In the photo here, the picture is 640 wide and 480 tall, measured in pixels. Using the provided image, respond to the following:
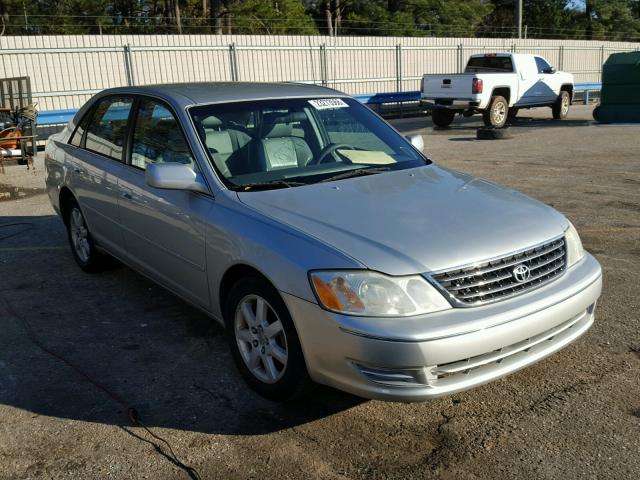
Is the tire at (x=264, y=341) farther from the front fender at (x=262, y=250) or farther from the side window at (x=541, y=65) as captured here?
the side window at (x=541, y=65)

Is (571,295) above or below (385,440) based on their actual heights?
above

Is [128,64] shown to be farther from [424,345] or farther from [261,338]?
[424,345]

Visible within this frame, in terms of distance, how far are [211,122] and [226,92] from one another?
0.42m

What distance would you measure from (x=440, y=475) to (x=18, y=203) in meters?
7.81

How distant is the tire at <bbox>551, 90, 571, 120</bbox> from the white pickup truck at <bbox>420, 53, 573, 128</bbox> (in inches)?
10.1

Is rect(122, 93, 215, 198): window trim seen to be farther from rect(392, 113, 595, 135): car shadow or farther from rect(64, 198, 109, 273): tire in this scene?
rect(392, 113, 595, 135): car shadow

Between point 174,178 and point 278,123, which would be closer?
point 174,178

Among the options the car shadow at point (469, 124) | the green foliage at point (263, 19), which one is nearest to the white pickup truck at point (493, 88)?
the car shadow at point (469, 124)

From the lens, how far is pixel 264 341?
3.48m

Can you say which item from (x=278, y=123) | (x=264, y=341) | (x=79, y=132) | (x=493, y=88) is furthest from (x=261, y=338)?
(x=493, y=88)

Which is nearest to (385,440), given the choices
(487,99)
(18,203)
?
(18,203)

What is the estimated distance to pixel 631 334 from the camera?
422 cm

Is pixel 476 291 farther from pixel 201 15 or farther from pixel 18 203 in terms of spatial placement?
pixel 201 15

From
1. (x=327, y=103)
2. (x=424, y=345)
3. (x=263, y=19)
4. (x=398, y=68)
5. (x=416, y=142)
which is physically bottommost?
(x=424, y=345)
